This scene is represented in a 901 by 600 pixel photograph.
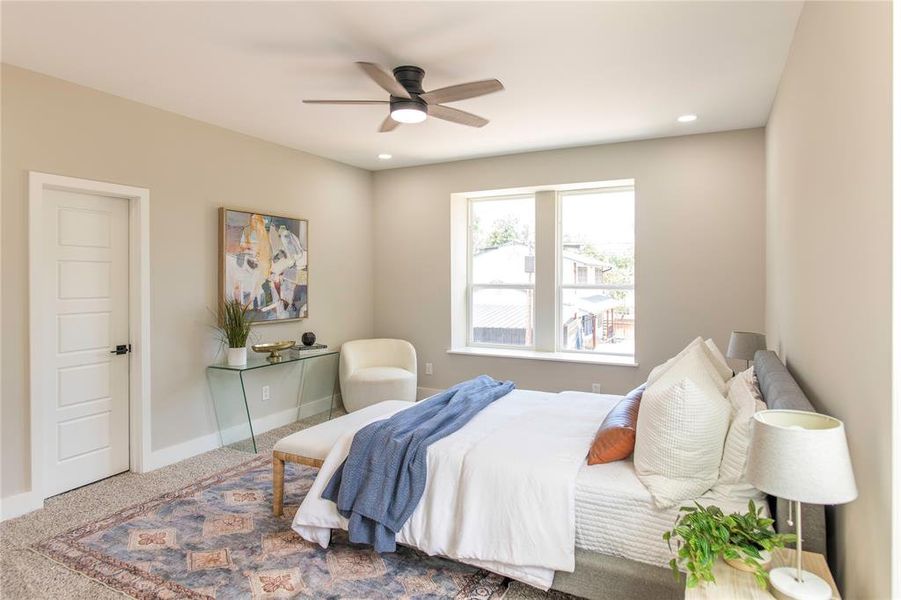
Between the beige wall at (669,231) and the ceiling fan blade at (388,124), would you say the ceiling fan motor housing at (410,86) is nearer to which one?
the ceiling fan blade at (388,124)

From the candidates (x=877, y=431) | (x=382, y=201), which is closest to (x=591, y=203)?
(x=382, y=201)

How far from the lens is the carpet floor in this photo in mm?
2303

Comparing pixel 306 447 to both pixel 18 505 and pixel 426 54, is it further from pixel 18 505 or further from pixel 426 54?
pixel 426 54

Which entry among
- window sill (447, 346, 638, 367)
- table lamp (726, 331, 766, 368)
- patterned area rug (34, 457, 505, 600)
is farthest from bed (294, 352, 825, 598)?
window sill (447, 346, 638, 367)

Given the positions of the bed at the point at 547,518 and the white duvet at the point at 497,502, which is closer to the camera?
the bed at the point at 547,518

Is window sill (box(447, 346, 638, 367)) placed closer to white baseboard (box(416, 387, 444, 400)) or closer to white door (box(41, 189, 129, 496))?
white baseboard (box(416, 387, 444, 400))

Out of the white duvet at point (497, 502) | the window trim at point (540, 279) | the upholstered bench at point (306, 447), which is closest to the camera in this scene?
the white duvet at point (497, 502)

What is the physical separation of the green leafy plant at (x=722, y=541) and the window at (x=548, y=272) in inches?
135

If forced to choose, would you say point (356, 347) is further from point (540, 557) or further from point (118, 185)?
point (540, 557)

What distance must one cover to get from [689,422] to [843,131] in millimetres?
1093

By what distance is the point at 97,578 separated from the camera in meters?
2.40

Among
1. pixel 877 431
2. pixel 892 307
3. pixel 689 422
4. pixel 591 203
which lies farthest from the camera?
pixel 591 203

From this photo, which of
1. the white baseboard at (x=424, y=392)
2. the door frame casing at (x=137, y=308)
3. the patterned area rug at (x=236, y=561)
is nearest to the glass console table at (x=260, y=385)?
the door frame casing at (x=137, y=308)

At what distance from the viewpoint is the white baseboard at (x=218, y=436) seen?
153 inches
